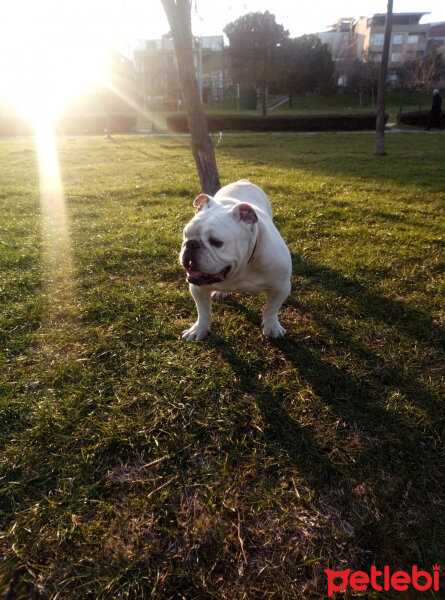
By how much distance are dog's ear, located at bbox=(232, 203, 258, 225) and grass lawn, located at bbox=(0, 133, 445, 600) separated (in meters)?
1.08

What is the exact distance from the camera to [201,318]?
3.17 m

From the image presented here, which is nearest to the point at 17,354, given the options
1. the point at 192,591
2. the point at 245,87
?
the point at 192,591

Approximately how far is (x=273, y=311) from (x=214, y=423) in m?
1.13

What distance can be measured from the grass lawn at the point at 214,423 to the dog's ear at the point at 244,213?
1084 mm

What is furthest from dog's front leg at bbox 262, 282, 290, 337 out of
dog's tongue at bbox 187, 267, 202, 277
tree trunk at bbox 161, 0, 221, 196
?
tree trunk at bbox 161, 0, 221, 196

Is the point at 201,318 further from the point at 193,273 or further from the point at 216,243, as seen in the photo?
the point at 216,243

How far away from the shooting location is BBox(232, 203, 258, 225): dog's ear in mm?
2609

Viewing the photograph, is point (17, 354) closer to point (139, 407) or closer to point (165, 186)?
point (139, 407)

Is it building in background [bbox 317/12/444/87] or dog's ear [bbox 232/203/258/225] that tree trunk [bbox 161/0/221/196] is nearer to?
dog's ear [bbox 232/203/258/225]

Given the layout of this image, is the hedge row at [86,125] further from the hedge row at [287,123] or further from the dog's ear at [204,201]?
the dog's ear at [204,201]

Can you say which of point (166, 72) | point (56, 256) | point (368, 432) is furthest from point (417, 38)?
point (368, 432)

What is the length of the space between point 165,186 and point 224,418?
689cm

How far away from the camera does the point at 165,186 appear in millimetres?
8367

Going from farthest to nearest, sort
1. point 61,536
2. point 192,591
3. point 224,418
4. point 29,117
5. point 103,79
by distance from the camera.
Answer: point 103,79 < point 29,117 < point 224,418 < point 61,536 < point 192,591
